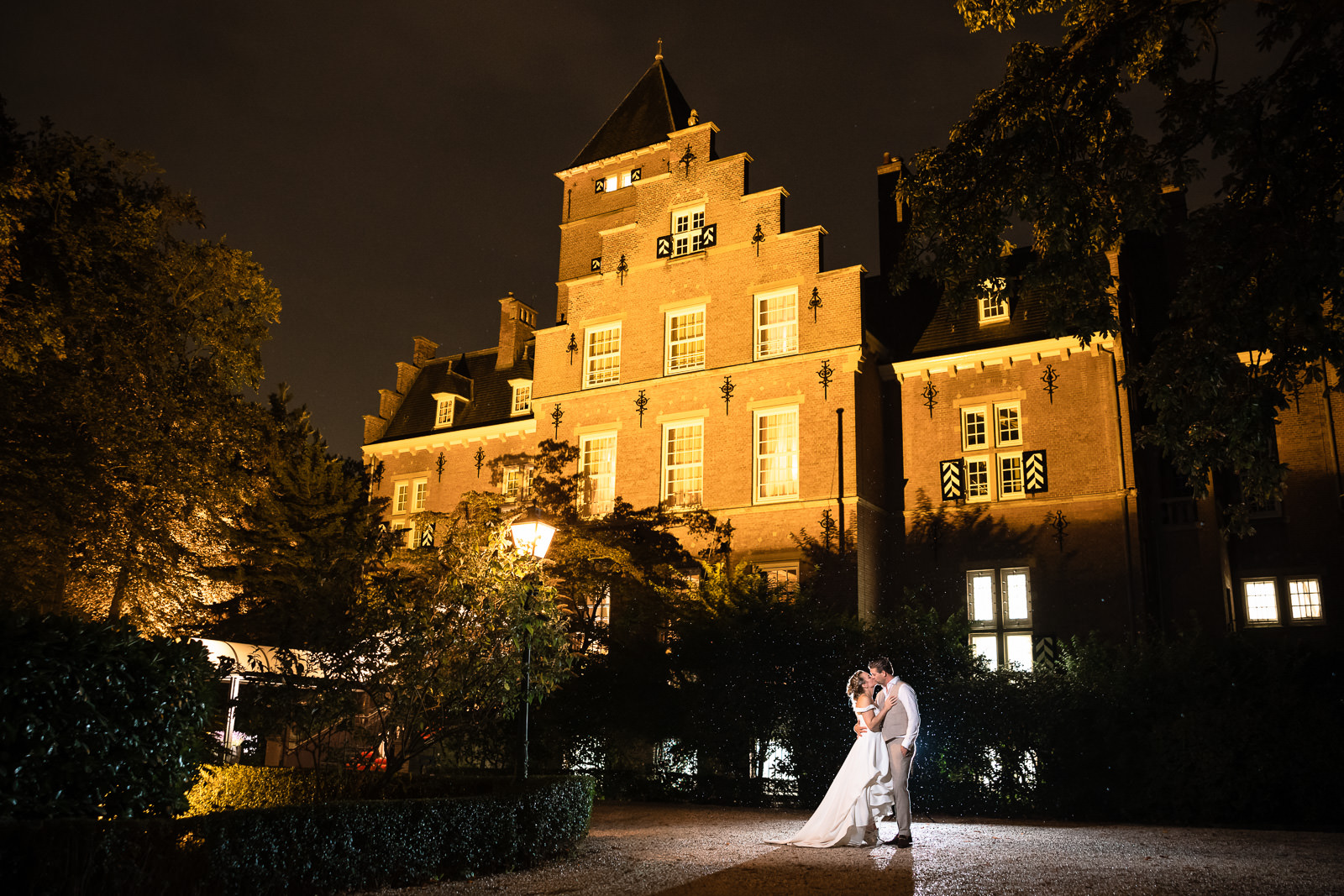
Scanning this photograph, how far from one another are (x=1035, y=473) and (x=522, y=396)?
53.9ft

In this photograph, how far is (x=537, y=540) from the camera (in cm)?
1218

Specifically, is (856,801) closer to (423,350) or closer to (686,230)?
(686,230)

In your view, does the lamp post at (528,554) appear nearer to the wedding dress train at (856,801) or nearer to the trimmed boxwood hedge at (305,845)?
the trimmed boxwood hedge at (305,845)

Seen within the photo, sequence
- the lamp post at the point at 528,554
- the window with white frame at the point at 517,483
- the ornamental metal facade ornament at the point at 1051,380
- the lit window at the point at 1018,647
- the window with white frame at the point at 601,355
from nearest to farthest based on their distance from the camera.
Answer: the lamp post at the point at 528,554
the lit window at the point at 1018,647
the ornamental metal facade ornament at the point at 1051,380
the window with white frame at the point at 517,483
the window with white frame at the point at 601,355

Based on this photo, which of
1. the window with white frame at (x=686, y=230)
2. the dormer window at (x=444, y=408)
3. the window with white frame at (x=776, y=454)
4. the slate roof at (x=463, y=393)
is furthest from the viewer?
the dormer window at (x=444, y=408)

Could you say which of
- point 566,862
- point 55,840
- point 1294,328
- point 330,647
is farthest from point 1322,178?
point 55,840

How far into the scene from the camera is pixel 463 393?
33344 millimetres

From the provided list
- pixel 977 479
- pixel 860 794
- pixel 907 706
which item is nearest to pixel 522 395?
pixel 977 479

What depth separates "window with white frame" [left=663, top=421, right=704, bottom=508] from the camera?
25000 mm

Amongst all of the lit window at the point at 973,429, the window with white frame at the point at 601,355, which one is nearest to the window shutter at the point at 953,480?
the lit window at the point at 973,429

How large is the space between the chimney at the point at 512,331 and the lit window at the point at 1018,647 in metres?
19.0

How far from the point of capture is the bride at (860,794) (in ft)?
35.1

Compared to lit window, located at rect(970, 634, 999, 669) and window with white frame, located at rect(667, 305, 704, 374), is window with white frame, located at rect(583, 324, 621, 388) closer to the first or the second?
window with white frame, located at rect(667, 305, 704, 374)

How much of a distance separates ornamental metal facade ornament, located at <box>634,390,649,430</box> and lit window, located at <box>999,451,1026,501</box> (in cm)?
928
